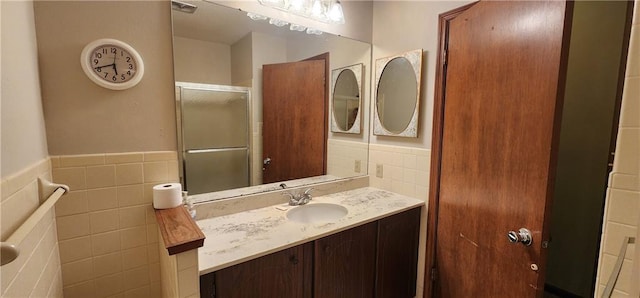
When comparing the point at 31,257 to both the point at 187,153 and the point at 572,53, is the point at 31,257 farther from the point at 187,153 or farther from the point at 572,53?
the point at 572,53

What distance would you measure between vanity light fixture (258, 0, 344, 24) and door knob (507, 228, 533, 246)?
156cm

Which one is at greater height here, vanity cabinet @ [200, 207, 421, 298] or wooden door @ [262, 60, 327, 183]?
wooden door @ [262, 60, 327, 183]

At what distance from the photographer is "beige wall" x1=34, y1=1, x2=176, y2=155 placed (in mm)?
1051

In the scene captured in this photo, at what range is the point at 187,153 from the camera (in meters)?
1.40

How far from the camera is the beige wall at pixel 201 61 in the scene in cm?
131

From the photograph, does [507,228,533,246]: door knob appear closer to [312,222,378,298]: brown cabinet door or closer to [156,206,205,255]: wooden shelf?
[312,222,378,298]: brown cabinet door

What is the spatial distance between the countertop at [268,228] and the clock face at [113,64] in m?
0.78

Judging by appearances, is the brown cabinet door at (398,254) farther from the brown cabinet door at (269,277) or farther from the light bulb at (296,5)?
the light bulb at (296,5)

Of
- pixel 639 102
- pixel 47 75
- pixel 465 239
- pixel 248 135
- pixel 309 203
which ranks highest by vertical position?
pixel 47 75

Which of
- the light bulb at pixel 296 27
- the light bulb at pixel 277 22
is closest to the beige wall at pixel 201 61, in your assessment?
the light bulb at pixel 277 22

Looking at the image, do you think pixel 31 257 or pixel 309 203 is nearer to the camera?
pixel 31 257

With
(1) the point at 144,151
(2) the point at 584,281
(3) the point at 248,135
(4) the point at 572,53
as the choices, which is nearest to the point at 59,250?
(1) the point at 144,151

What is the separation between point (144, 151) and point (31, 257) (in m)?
0.55

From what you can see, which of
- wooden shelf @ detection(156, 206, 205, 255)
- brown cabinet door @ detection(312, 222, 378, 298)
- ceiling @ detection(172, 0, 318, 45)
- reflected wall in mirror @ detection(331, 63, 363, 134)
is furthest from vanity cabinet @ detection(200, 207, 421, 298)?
ceiling @ detection(172, 0, 318, 45)
